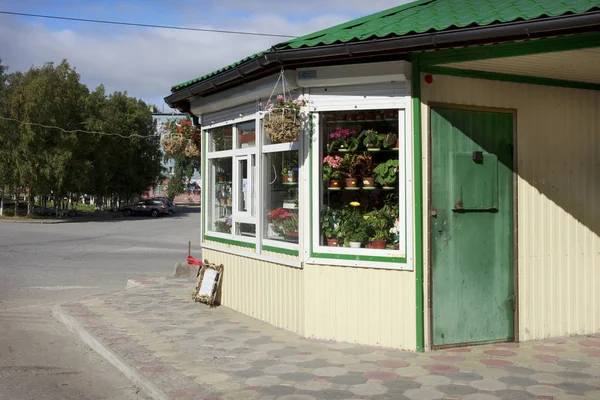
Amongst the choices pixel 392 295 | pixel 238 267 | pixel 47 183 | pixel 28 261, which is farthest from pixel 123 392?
pixel 47 183

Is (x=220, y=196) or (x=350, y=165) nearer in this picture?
(x=350, y=165)

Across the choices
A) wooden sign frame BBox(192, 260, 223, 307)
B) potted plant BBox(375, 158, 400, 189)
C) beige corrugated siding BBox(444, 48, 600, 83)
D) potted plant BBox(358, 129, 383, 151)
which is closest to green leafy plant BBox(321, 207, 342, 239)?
potted plant BBox(375, 158, 400, 189)

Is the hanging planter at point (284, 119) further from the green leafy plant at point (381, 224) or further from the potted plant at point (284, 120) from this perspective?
the green leafy plant at point (381, 224)

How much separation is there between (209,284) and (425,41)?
16.7 feet

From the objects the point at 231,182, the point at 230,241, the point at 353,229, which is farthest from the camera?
the point at 231,182

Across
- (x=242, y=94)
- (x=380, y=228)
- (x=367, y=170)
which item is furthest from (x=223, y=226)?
(x=380, y=228)

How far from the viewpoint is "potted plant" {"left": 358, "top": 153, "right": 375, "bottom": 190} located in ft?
22.6

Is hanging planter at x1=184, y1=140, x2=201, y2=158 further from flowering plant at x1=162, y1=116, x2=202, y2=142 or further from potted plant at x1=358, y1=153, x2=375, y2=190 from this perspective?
potted plant at x1=358, y1=153, x2=375, y2=190

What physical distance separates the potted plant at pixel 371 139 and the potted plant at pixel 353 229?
729mm

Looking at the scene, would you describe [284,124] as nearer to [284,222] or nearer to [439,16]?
[284,222]

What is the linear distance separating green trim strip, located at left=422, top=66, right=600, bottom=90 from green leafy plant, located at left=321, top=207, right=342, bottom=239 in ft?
5.95

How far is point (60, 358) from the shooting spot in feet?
21.9

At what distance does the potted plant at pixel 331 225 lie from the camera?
6957 mm

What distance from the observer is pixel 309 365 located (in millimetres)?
5906
